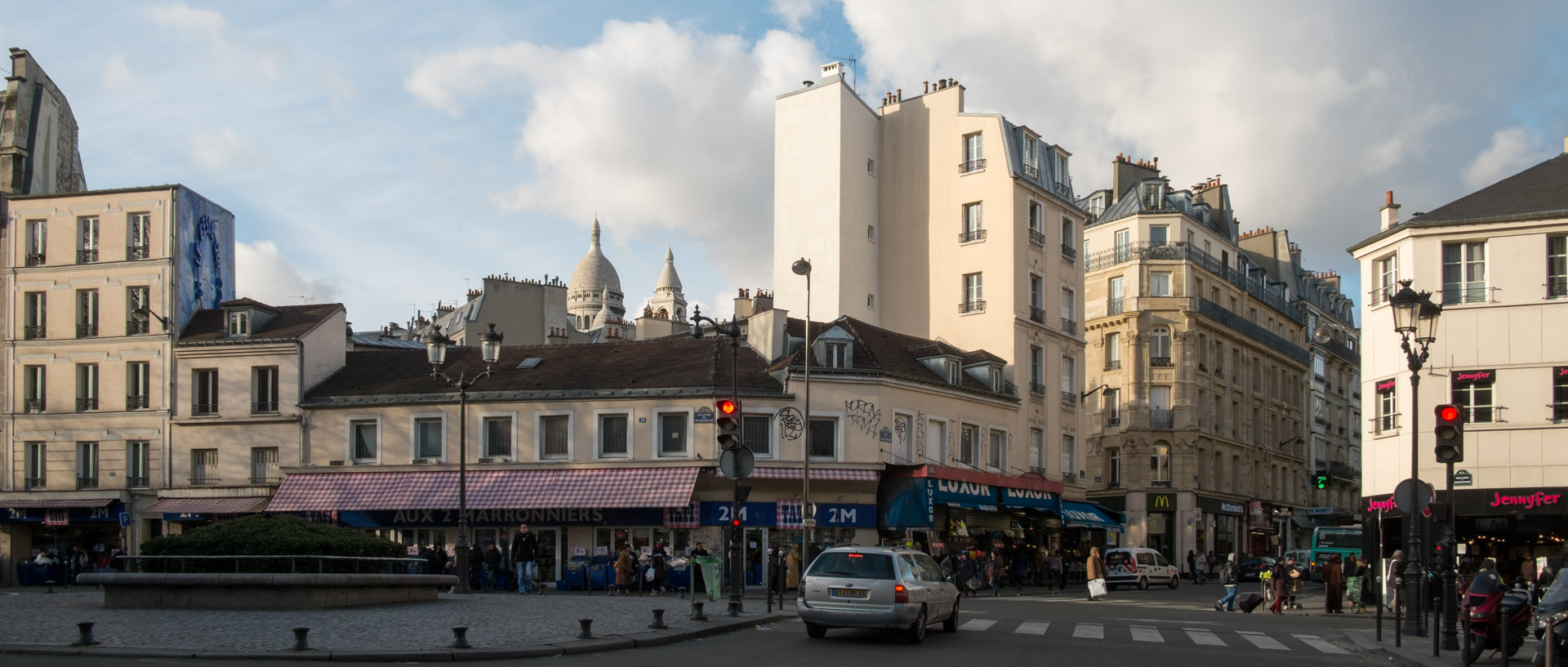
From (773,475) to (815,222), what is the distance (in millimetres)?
15337

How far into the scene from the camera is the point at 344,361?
43969 mm

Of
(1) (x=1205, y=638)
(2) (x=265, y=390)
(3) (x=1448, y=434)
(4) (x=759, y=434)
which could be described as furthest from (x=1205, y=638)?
(2) (x=265, y=390)

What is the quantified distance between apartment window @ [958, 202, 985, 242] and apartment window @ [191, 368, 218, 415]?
25043mm

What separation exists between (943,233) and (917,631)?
31.6 meters

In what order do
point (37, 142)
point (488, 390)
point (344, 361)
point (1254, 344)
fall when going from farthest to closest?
point (1254, 344), point (37, 142), point (344, 361), point (488, 390)

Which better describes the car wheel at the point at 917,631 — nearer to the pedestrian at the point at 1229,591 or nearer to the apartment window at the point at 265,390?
the pedestrian at the point at 1229,591

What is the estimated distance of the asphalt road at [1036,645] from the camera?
16.2 metres

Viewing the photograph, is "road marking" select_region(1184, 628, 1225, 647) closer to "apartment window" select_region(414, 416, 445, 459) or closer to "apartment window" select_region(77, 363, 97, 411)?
"apartment window" select_region(414, 416, 445, 459)

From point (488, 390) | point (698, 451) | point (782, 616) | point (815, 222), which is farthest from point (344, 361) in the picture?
point (782, 616)

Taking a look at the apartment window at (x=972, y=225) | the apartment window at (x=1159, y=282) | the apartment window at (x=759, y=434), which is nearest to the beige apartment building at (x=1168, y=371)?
the apartment window at (x=1159, y=282)

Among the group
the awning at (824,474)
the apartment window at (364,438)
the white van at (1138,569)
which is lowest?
the white van at (1138,569)

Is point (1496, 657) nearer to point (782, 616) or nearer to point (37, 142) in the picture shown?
point (782, 616)

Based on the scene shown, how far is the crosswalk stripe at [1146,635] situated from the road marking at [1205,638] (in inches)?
18.8

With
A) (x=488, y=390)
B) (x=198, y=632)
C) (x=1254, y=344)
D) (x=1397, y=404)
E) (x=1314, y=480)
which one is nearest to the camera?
(x=198, y=632)
